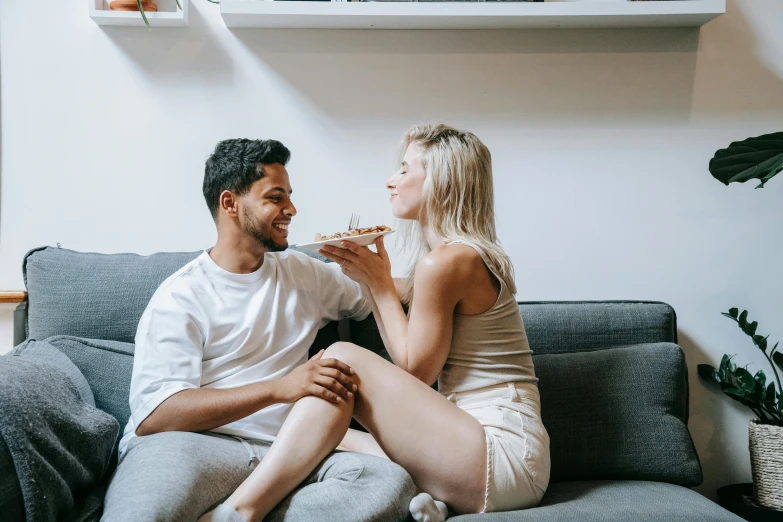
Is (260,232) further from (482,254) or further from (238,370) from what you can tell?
(482,254)

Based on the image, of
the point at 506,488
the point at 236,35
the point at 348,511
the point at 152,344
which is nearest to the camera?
the point at 348,511

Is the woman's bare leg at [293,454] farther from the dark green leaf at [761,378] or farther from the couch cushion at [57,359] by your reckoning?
the dark green leaf at [761,378]

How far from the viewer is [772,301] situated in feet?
7.55

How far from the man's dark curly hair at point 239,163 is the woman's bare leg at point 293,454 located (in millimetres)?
611

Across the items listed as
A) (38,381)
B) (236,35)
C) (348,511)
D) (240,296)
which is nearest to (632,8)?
(236,35)

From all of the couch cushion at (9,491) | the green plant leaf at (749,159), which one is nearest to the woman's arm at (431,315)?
the couch cushion at (9,491)

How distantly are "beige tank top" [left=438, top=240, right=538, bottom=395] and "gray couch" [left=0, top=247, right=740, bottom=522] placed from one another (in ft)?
0.80

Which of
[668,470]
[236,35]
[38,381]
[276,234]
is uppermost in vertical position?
[236,35]

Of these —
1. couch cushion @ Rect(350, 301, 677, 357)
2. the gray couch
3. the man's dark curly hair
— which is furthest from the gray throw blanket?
couch cushion @ Rect(350, 301, 677, 357)

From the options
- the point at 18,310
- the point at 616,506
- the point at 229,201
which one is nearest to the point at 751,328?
the point at 616,506

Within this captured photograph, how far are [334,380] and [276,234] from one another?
0.46 metres

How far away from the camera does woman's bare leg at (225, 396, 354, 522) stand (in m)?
1.36

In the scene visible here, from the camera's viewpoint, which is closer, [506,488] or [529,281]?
[506,488]

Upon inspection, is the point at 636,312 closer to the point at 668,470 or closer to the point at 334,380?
the point at 668,470
